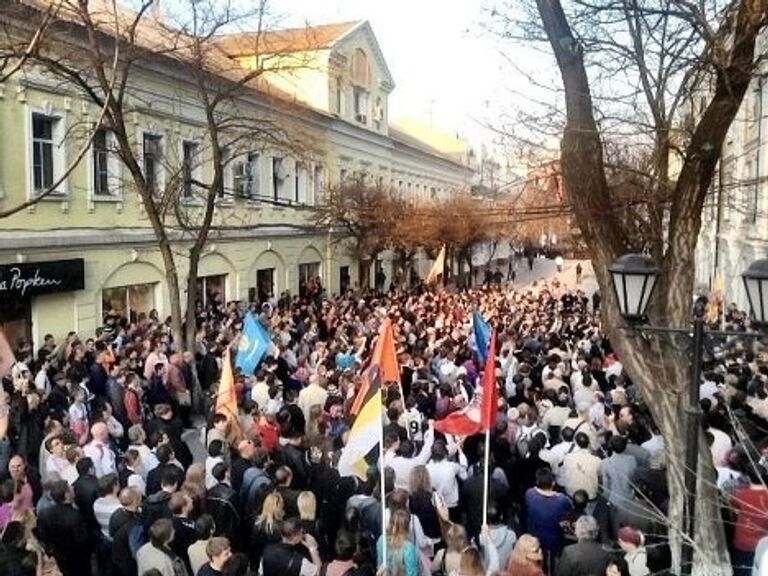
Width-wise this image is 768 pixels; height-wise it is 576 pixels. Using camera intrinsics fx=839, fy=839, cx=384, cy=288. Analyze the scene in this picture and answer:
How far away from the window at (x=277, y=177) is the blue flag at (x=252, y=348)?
1946cm

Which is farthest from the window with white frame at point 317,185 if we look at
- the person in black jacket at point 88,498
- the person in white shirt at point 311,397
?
the person in black jacket at point 88,498

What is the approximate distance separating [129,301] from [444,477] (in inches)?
648

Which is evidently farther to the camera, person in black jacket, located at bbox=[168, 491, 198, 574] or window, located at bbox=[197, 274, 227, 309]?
window, located at bbox=[197, 274, 227, 309]

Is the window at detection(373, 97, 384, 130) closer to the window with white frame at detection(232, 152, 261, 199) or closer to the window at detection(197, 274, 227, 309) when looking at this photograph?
the window with white frame at detection(232, 152, 261, 199)

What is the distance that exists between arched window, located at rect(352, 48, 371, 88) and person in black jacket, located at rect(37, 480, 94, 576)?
35.3 meters

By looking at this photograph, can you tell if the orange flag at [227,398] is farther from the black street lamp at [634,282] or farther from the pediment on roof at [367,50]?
the pediment on roof at [367,50]

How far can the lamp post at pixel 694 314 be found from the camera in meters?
5.41

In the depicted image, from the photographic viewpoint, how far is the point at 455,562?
6145 mm

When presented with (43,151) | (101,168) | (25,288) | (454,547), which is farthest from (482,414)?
(101,168)

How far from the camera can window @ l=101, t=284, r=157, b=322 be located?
2159cm

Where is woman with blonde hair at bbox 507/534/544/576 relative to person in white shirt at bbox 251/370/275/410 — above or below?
below

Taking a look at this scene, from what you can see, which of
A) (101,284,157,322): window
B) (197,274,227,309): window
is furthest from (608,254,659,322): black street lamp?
(197,274,227,309): window

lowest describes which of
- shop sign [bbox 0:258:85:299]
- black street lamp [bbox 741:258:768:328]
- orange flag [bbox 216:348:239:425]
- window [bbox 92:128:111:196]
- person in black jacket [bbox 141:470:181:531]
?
person in black jacket [bbox 141:470:181:531]

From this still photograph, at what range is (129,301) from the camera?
894 inches
